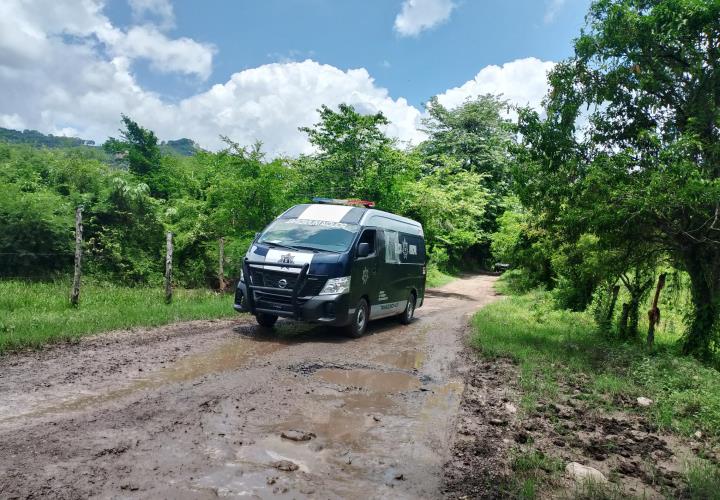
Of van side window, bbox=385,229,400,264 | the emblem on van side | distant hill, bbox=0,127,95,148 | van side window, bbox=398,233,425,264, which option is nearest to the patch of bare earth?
the emblem on van side

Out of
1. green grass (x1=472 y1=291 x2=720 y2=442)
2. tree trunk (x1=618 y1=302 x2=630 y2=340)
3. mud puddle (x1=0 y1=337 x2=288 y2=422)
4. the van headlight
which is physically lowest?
mud puddle (x1=0 y1=337 x2=288 y2=422)

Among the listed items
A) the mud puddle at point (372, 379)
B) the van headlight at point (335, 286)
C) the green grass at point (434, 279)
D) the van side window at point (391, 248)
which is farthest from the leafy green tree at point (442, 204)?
the mud puddle at point (372, 379)

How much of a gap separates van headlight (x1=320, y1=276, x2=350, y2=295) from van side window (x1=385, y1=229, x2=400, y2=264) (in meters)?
2.19

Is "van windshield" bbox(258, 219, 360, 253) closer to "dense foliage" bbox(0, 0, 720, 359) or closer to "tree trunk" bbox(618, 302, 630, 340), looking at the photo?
"dense foliage" bbox(0, 0, 720, 359)

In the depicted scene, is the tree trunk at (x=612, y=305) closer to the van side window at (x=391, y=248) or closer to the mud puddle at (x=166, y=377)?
the van side window at (x=391, y=248)

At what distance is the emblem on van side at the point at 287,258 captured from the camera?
971cm

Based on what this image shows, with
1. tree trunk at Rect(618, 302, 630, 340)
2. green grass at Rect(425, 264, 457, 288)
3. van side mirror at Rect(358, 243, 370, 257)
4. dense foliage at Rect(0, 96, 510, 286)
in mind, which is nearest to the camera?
van side mirror at Rect(358, 243, 370, 257)

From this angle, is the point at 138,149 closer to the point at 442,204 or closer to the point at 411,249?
the point at 442,204

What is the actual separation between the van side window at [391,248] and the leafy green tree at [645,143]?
10.2 feet

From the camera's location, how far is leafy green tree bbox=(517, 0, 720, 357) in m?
8.55

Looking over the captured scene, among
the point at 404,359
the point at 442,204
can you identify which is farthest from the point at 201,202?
the point at 404,359

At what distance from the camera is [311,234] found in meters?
10.4

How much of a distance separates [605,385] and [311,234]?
5778mm

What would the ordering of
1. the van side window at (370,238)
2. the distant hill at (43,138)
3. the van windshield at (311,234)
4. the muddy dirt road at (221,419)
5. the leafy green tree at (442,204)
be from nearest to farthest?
the muddy dirt road at (221,419)
the van windshield at (311,234)
the van side window at (370,238)
the leafy green tree at (442,204)
the distant hill at (43,138)
